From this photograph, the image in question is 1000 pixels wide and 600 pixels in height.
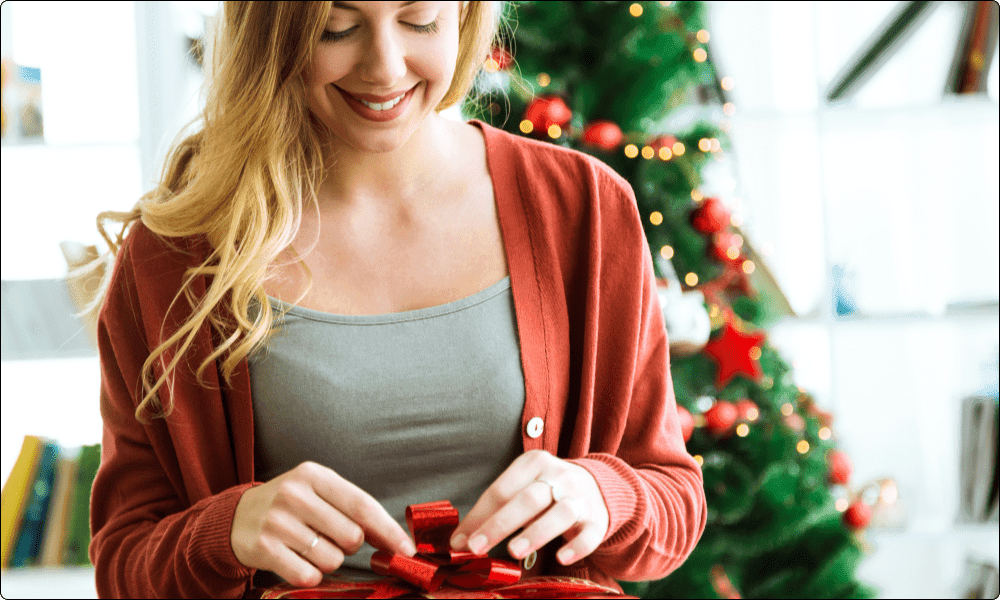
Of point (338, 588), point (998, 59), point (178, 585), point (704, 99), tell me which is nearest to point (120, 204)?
point (704, 99)

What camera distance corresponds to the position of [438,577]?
738 mm

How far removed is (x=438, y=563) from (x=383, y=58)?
1.59ft

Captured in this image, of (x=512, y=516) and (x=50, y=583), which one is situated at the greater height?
(x=512, y=516)

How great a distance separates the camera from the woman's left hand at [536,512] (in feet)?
2.44

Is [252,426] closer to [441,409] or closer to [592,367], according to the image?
[441,409]

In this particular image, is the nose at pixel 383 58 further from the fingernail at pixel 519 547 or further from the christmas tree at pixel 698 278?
the christmas tree at pixel 698 278

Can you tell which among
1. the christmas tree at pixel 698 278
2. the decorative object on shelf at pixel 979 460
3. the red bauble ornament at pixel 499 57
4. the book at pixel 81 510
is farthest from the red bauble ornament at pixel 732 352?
the book at pixel 81 510

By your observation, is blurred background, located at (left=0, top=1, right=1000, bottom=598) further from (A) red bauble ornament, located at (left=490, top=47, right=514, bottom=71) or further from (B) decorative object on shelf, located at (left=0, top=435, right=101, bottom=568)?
(A) red bauble ornament, located at (left=490, top=47, right=514, bottom=71)

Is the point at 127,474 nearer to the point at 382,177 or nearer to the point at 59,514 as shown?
the point at 382,177

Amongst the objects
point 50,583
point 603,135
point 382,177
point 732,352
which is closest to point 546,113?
point 603,135

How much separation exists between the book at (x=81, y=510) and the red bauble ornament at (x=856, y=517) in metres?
1.95

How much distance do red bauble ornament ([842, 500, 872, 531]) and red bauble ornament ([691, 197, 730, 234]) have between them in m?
0.76

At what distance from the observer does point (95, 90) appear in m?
2.46

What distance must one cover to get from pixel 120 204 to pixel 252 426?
181cm
